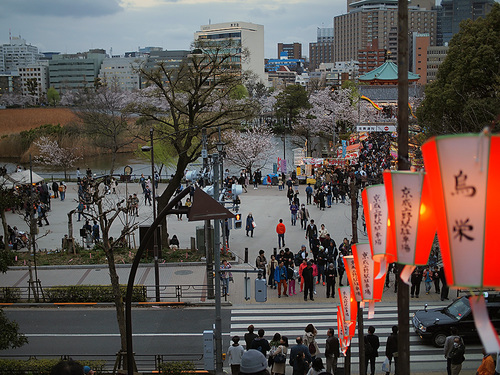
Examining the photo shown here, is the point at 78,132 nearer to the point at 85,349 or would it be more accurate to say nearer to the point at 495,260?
the point at 85,349

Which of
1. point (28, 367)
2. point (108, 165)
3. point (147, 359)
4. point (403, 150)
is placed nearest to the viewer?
point (403, 150)

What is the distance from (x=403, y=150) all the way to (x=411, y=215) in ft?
4.16

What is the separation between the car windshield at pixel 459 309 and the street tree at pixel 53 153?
42.4 m

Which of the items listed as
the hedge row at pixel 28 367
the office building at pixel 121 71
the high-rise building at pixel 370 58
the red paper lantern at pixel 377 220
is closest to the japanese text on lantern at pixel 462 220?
the red paper lantern at pixel 377 220

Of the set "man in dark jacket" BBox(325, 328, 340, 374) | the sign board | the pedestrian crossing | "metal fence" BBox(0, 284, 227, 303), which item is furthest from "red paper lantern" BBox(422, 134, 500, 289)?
the sign board

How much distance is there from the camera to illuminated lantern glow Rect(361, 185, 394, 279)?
7.56 metres

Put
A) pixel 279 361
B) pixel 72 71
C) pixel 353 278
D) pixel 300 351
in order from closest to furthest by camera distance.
→ pixel 353 278, pixel 279 361, pixel 300 351, pixel 72 71

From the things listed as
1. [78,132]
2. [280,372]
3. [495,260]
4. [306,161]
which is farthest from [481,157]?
[78,132]

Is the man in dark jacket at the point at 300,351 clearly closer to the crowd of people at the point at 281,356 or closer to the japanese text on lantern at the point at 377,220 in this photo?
the crowd of people at the point at 281,356

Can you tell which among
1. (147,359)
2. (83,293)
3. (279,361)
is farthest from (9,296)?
(279,361)

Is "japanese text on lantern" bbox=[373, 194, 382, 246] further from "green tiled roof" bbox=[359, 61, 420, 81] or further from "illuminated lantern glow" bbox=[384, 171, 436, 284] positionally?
"green tiled roof" bbox=[359, 61, 420, 81]

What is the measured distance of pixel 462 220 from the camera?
505 centimetres

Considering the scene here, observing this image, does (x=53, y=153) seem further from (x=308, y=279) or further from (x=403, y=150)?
(x=403, y=150)

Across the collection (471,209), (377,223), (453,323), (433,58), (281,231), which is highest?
(433,58)
